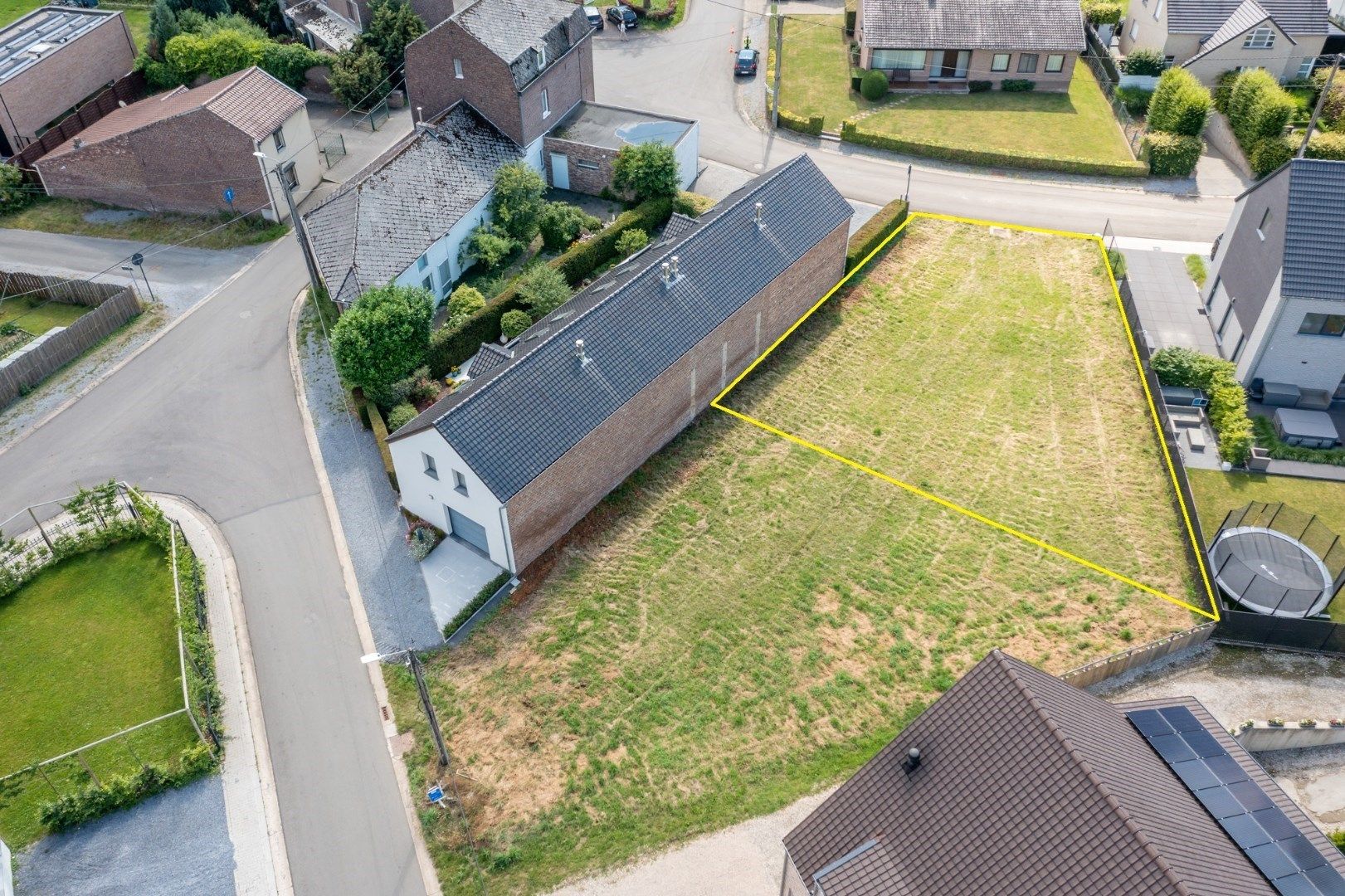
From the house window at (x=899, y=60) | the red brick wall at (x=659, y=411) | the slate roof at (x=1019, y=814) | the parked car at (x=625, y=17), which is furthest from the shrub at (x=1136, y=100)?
the slate roof at (x=1019, y=814)

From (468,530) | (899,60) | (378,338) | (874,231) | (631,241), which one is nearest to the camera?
(468,530)

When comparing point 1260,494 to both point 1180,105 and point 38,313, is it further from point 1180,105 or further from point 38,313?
point 38,313

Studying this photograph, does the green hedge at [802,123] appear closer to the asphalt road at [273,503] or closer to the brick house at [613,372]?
the brick house at [613,372]

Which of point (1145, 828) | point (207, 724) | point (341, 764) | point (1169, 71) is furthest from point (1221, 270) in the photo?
point (207, 724)

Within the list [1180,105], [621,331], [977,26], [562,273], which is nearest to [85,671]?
[621,331]

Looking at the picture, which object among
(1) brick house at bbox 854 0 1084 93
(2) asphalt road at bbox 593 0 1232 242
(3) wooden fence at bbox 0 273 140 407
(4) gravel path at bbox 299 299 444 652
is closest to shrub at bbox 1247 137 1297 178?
(2) asphalt road at bbox 593 0 1232 242

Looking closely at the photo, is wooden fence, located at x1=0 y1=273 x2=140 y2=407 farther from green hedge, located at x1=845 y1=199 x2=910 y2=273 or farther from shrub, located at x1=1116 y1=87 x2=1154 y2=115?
shrub, located at x1=1116 y1=87 x2=1154 y2=115

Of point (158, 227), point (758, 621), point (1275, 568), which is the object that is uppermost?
point (158, 227)
